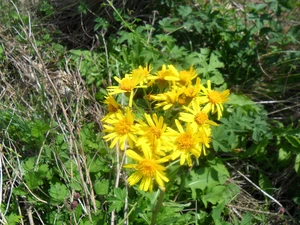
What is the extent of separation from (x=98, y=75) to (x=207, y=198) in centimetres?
110

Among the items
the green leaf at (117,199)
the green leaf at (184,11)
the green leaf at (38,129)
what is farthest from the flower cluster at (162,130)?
the green leaf at (184,11)

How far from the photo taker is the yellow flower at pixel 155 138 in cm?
169

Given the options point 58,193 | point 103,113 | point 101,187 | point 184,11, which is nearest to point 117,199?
point 101,187

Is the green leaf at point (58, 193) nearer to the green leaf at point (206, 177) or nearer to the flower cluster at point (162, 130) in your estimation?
the flower cluster at point (162, 130)

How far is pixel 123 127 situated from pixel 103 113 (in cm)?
100

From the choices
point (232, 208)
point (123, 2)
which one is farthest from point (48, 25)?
point (232, 208)

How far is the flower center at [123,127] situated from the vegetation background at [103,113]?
41 centimetres

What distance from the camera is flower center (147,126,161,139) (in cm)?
169

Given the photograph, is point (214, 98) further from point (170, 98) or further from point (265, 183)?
point (265, 183)

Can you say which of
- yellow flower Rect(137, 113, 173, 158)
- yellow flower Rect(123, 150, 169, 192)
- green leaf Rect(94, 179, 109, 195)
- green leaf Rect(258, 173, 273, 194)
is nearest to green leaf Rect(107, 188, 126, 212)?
green leaf Rect(94, 179, 109, 195)

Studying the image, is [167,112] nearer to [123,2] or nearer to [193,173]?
[193,173]

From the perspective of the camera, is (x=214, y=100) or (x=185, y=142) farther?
(x=214, y=100)

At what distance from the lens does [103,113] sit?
2.75 meters

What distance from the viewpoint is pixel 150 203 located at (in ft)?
7.27
